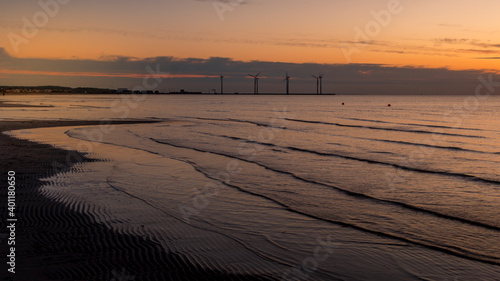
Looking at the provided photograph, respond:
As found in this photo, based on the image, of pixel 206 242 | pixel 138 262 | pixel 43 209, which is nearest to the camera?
pixel 138 262

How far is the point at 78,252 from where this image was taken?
26.1 feet

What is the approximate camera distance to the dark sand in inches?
276

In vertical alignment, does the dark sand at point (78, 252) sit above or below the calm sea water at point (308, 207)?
above

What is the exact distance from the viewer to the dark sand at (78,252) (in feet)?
23.0

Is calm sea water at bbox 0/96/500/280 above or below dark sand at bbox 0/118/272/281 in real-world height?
below

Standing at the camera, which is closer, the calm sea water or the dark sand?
the dark sand

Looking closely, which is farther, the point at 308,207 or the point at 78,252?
the point at 308,207

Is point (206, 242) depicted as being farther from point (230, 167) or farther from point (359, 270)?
point (230, 167)

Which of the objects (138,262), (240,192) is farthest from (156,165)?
(138,262)

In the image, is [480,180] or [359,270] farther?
[480,180]

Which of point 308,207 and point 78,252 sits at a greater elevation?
point 78,252

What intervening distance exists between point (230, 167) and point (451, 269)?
1235cm

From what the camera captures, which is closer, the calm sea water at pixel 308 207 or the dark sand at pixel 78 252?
the dark sand at pixel 78 252

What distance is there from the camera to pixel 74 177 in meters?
15.9
